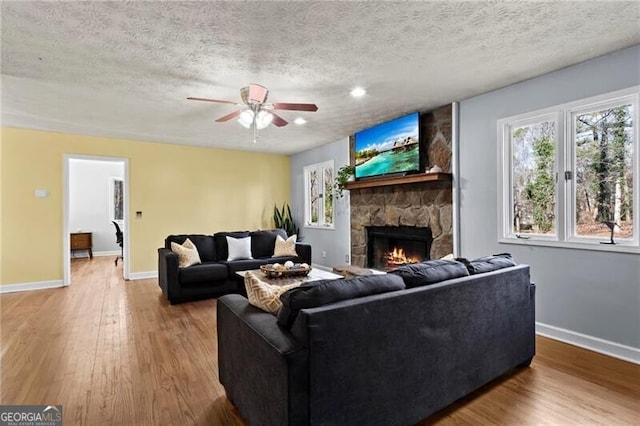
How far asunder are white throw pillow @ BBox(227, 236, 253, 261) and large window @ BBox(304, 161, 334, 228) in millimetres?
1798

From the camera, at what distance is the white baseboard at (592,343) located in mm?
2636

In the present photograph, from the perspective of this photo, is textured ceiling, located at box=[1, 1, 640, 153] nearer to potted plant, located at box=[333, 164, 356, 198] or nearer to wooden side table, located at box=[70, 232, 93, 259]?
potted plant, located at box=[333, 164, 356, 198]

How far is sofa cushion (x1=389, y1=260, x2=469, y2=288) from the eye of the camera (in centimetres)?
195

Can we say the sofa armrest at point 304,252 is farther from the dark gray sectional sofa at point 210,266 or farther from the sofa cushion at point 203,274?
the sofa cushion at point 203,274

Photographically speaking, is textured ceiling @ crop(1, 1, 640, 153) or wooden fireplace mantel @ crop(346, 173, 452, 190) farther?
wooden fireplace mantel @ crop(346, 173, 452, 190)

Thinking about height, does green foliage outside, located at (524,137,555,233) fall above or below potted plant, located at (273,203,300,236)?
above

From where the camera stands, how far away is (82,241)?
8211mm

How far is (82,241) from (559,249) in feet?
31.9

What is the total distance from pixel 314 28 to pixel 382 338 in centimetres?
207

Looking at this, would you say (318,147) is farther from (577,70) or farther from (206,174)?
(577,70)

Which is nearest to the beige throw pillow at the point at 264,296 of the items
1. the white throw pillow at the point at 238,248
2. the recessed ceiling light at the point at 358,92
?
the recessed ceiling light at the point at 358,92

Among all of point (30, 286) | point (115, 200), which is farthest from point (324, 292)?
point (115, 200)

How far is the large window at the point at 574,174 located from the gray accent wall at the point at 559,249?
3.5 inches

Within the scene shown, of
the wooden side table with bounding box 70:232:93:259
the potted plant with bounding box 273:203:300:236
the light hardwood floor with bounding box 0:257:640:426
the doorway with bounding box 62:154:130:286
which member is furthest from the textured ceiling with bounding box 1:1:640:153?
the doorway with bounding box 62:154:130:286
